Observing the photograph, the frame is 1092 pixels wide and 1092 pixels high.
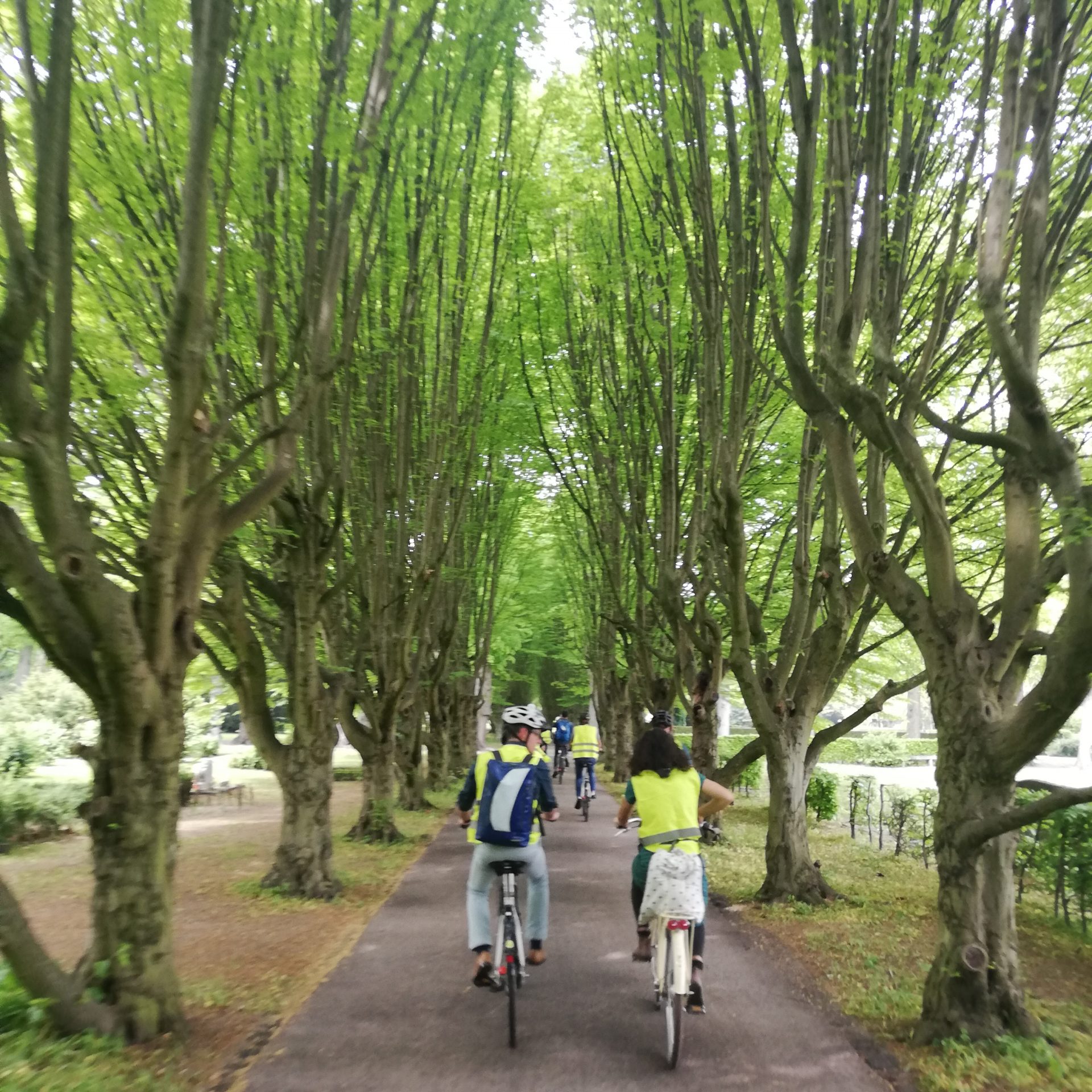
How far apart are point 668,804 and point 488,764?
1208 millimetres

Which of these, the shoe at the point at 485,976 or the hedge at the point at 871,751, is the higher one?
the hedge at the point at 871,751

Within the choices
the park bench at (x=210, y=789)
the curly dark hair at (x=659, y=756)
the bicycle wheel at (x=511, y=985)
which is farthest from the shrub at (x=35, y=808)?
the curly dark hair at (x=659, y=756)

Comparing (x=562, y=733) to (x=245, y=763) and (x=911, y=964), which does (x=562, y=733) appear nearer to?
(x=245, y=763)

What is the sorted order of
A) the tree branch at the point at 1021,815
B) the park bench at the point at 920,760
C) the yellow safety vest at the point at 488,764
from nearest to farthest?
the tree branch at the point at 1021,815 → the yellow safety vest at the point at 488,764 → the park bench at the point at 920,760

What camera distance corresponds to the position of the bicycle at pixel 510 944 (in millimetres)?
4891

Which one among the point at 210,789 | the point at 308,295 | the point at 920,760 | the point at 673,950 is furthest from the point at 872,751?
the point at 308,295

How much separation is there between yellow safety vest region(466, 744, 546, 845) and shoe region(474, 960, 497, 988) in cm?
73

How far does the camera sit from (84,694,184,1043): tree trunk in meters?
4.78

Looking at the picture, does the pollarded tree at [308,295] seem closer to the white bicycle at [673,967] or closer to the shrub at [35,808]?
the white bicycle at [673,967]

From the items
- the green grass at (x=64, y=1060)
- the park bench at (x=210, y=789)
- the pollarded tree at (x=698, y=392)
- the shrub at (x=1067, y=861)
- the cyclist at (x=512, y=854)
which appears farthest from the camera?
the park bench at (x=210, y=789)

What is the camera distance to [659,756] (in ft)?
17.6

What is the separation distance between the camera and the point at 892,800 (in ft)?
49.1

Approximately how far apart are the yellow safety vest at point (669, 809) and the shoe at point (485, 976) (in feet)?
3.96

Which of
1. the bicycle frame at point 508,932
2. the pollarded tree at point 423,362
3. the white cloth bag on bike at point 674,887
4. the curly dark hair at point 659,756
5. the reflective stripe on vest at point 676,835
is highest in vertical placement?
the pollarded tree at point 423,362
